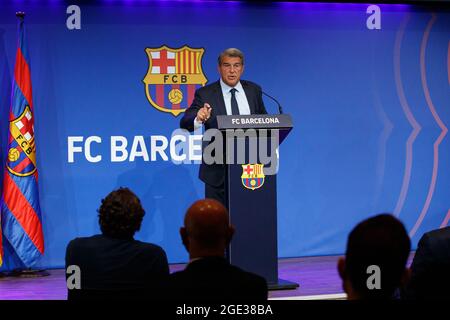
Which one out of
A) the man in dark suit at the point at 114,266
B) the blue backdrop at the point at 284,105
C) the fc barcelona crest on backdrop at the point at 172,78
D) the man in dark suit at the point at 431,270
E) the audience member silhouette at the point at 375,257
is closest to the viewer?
the audience member silhouette at the point at 375,257

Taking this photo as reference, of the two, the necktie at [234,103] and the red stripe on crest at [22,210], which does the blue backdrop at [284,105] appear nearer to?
the red stripe on crest at [22,210]

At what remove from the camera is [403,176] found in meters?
7.75

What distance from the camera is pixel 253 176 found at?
5305 mm

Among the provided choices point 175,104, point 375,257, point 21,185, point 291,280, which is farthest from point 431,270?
point 175,104

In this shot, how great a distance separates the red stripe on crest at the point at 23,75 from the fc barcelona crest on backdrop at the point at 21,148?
15 cm

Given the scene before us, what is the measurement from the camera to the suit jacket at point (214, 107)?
18.6 feet

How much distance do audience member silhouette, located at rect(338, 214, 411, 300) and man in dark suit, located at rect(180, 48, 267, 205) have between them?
3621 mm

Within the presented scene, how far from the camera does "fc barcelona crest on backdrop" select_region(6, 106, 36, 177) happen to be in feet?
21.6

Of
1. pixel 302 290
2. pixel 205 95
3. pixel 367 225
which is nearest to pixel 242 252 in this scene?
pixel 302 290

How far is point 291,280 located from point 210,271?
3.84m

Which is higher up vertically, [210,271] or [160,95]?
[160,95]

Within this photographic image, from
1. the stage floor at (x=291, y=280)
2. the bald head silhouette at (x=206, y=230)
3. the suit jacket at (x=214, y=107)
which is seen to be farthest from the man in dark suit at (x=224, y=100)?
the bald head silhouette at (x=206, y=230)

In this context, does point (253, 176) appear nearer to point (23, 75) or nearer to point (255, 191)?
point (255, 191)
